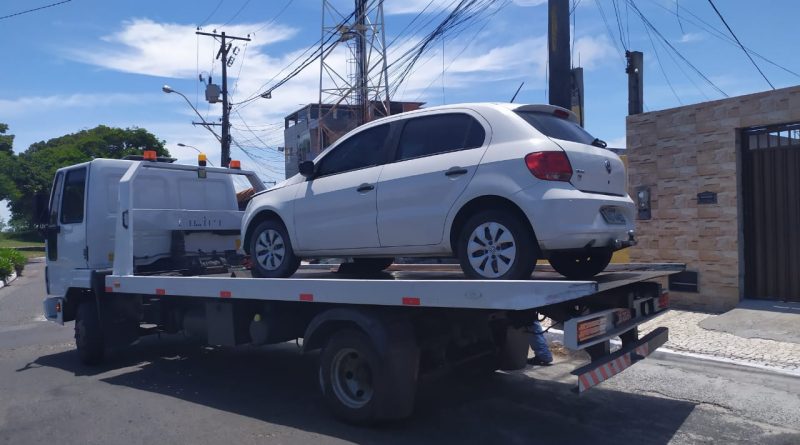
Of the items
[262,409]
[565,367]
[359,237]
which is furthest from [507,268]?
[565,367]

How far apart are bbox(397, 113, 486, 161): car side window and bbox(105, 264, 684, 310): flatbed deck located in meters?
1.15

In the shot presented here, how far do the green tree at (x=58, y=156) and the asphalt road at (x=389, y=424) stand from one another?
3342cm

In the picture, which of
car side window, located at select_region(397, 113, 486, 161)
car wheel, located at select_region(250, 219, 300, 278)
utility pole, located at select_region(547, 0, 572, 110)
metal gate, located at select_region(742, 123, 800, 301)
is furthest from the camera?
metal gate, located at select_region(742, 123, 800, 301)

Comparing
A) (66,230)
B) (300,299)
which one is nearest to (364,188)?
(300,299)

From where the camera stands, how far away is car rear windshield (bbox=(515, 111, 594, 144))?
18.5ft

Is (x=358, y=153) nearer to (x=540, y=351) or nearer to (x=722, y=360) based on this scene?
(x=540, y=351)

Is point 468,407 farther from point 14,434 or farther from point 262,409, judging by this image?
point 14,434

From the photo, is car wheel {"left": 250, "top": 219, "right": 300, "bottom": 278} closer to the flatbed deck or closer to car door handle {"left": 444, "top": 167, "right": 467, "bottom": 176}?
the flatbed deck

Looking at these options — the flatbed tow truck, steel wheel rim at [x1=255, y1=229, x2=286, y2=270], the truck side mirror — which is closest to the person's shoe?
the flatbed tow truck

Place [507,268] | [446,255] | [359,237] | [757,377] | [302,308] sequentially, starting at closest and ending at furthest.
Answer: [507,268] < [446,255] < [359,237] < [302,308] < [757,377]

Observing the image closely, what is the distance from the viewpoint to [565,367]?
8.16m

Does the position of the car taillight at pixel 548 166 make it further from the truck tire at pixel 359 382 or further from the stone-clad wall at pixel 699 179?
the stone-clad wall at pixel 699 179

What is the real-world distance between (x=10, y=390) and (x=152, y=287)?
1838 millimetres

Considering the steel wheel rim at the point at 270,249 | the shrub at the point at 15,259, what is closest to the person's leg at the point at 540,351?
the steel wheel rim at the point at 270,249
